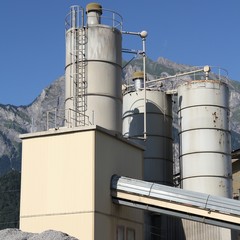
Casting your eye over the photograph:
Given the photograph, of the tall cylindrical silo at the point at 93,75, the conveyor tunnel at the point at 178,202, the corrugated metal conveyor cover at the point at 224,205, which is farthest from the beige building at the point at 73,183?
the corrugated metal conveyor cover at the point at 224,205

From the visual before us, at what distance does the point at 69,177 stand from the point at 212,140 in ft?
37.1

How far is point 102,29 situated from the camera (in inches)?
1126

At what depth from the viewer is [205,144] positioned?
33.3 metres

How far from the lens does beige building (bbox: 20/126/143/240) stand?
24.1 metres

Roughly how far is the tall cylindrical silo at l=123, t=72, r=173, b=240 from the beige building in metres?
8.80

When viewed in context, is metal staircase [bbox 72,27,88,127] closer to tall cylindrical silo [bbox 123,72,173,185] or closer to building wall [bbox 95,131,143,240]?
building wall [bbox 95,131,143,240]

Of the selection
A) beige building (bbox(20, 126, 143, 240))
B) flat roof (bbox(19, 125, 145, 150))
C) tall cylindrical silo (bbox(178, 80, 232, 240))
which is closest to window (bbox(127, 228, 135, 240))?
beige building (bbox(20, 126, 143, 240))

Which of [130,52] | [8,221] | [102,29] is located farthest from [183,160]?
[8,221]

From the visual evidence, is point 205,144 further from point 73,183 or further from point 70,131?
point 73,183

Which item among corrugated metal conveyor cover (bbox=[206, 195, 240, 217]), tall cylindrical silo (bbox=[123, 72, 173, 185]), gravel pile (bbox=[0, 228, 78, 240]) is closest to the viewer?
gravel pile (bbox=[0, 228, 78, 240])

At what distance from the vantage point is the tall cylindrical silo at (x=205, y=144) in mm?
32969

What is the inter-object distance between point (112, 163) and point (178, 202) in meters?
3.33

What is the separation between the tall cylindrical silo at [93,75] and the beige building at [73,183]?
73.5 inches

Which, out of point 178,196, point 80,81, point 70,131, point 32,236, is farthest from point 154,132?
point 32,236
